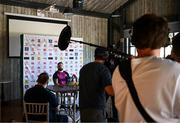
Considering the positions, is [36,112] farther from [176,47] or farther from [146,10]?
[146,10]

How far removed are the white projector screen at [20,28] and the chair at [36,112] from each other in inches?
197

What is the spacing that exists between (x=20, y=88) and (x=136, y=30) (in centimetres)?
815

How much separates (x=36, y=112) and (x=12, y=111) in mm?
3646

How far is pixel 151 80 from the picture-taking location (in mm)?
1229

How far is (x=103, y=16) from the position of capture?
40.3 feet

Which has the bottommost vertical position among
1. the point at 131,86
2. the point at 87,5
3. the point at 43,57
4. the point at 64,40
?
the point at 131,86

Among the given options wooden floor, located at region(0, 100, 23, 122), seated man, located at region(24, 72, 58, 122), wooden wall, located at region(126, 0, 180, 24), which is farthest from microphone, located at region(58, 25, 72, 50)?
wooden wall, located at region(126, 0, 180, 24)

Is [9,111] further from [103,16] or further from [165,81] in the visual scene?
[165,81]

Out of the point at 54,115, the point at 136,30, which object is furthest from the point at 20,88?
the point at 136,30

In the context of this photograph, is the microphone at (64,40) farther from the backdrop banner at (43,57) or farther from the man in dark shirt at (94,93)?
the backdrop banner at (43,57)

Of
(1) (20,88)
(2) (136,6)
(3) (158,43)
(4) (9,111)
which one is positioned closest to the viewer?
(3) (158,43)

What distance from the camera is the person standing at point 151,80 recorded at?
120 cm

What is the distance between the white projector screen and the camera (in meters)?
8.95

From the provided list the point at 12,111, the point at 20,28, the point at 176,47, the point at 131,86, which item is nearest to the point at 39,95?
the point at 176,47
